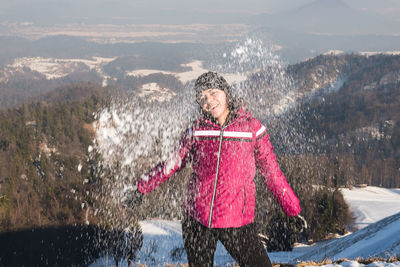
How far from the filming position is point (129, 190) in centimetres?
403

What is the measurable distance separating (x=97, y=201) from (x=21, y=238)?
46.3 feet

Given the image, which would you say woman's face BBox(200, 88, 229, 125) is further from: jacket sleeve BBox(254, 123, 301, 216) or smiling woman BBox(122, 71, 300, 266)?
jacket sleeve BBox(254, 123, 301, 216)

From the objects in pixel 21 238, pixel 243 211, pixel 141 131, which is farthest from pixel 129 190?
pixel 141 131

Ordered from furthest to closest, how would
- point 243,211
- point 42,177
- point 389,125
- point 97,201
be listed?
point 389,125 < point 42,177 < point 97,201 < point 243,211

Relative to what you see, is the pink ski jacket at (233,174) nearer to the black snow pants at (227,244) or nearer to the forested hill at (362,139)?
the black snow pants at (227,244)

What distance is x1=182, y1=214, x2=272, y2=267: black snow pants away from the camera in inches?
140

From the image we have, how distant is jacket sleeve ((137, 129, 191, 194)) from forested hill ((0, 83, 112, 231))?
45.8m

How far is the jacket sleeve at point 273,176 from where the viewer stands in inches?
141

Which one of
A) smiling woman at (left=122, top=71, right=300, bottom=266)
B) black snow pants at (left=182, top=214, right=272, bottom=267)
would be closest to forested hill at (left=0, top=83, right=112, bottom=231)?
black snow pants at (left=182, top=214, right=272, bottom=267)

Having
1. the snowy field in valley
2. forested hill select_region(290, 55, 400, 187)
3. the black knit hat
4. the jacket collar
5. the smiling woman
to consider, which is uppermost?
the black knit hat

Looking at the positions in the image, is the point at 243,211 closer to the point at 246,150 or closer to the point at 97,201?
the point at 246,150

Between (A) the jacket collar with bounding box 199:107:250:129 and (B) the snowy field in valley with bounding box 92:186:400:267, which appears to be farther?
(B) the snowy field in valley with bounding box 92:186:400:267

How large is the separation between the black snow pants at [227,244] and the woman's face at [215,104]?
1173mm

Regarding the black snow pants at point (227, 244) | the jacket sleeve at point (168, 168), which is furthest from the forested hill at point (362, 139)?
the jacket sleeve at point (168, 168)
